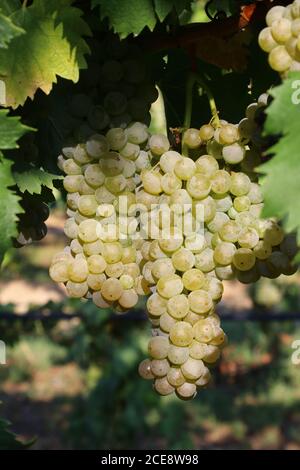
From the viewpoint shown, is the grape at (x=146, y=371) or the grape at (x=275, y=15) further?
the grape at (x=146, y=371)

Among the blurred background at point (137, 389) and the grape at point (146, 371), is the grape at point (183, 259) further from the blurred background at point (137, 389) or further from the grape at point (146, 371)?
the blurred background at point (137, 389)

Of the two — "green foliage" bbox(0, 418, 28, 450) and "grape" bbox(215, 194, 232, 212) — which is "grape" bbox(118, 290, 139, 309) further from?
"green foliage" bbox(0, 418, 28, 450)

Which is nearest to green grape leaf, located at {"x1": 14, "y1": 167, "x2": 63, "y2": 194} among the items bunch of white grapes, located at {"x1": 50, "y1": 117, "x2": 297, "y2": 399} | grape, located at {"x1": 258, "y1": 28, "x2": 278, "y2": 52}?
bunch of white grapes, located at {"x1": 50, "y1": 117, "x2": 297, "y2": 399}

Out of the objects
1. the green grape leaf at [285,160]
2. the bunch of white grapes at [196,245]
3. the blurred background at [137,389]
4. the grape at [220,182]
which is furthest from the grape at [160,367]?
the blurred background at [137,389]

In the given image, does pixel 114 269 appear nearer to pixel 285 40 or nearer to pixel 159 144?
pixel 159 144

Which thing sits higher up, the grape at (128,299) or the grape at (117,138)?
the grape at (117,138)

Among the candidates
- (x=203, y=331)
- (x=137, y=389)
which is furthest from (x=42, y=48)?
(x=137, y=389)
